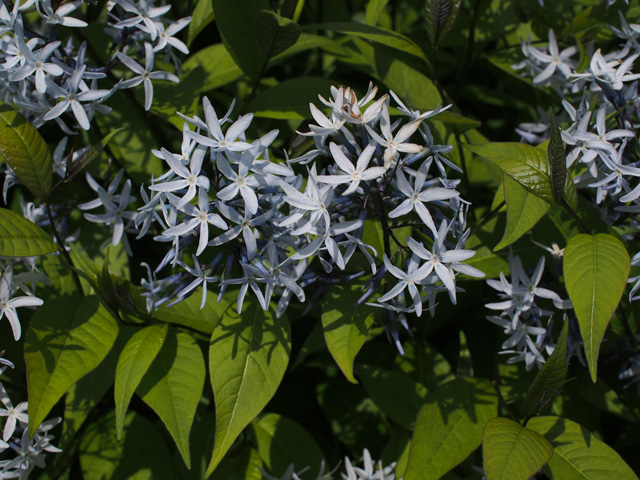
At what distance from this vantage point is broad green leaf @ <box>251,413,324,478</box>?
2.08 meters

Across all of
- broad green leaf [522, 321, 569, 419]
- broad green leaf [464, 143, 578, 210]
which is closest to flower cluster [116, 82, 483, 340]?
broad green leaf [464, 143, 578, 210]

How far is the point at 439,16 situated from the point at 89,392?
1.67m

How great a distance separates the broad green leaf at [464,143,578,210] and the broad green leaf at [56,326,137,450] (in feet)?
4.13

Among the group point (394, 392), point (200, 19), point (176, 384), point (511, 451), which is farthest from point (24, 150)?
point (511, 451)

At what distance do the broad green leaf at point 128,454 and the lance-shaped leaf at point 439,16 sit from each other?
5.51ft

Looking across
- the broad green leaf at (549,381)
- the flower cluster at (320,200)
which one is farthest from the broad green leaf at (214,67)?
the broad green leaf at (549,381)

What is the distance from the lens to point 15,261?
203 cm

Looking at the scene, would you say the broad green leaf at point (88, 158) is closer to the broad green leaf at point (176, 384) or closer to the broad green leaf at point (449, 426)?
the broad green leaf at point (176, 384)

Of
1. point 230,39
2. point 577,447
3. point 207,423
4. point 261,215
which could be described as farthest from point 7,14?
point 577,447

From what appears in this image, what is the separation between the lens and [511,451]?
158cm

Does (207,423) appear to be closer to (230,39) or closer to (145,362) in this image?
(145,362)

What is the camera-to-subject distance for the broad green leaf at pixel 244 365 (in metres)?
1.56

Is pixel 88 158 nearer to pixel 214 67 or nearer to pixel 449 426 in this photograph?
pixel 214 67

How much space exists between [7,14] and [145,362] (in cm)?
111
